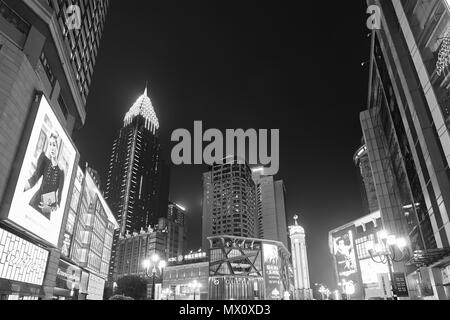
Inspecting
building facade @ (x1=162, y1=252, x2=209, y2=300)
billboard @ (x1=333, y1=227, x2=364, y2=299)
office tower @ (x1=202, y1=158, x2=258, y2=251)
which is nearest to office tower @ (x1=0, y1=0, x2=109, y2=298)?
billboard @ (x1=333, y1=227, x2=364, y2=299)

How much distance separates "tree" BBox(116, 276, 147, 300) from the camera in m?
85.1

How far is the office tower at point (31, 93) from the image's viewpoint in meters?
22.3

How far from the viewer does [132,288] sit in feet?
281

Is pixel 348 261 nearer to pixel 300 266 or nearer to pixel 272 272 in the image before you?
pixel 300 266

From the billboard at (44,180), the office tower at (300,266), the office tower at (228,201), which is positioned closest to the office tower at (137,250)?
the office tower at (228,201)

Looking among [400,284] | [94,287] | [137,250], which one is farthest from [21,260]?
[137,250]

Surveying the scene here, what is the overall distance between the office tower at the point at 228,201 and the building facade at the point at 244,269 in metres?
43.8

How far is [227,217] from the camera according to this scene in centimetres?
17412

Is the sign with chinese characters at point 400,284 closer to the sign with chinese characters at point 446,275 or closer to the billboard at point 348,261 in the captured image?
the sign with chinese characters at point 446,275

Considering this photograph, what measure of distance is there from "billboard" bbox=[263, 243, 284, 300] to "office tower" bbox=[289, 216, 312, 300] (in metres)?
6.41
